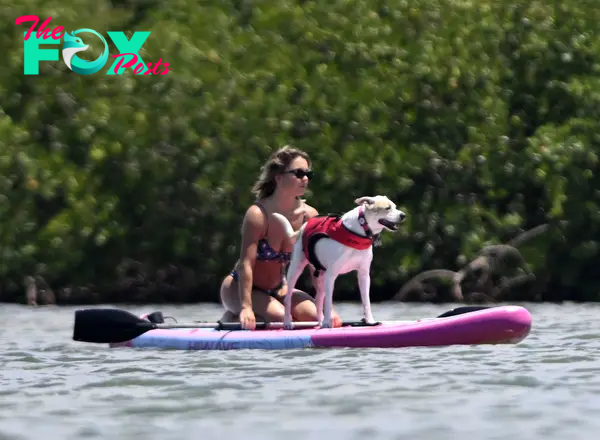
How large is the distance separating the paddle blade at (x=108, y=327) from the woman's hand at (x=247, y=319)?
2.63 ft

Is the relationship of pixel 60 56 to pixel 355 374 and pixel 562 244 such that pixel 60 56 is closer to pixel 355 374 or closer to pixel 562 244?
pixel 562 244

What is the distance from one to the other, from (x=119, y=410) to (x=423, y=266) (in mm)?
12210

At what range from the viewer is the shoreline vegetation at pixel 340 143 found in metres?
19.3

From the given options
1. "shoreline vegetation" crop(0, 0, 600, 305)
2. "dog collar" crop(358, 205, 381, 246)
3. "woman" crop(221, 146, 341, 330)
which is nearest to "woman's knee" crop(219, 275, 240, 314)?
"woman" crop(221, 146, 341, 330)

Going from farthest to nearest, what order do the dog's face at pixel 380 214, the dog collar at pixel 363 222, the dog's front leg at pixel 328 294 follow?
the dog's front leg at pixel 328 294, the dog collar at pixel 363 222, the dog's face at pixel 380 214

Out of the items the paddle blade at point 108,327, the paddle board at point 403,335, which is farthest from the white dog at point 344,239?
the paddle blade at point 108,327

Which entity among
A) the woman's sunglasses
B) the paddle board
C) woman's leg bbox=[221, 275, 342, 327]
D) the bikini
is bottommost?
the paddle board

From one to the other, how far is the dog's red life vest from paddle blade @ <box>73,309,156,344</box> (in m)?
1.57

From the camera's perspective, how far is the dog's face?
10.5 meters

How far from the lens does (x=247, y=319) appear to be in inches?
440

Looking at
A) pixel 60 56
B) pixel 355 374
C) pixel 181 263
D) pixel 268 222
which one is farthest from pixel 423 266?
pixel 355 374

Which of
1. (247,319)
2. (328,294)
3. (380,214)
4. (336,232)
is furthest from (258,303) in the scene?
(380,214)

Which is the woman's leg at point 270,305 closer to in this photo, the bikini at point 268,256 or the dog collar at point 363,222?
the bikini at point 268,256

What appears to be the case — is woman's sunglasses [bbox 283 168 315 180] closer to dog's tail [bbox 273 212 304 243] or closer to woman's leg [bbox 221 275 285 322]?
dog's tail [bbox 273 212 304 243]
